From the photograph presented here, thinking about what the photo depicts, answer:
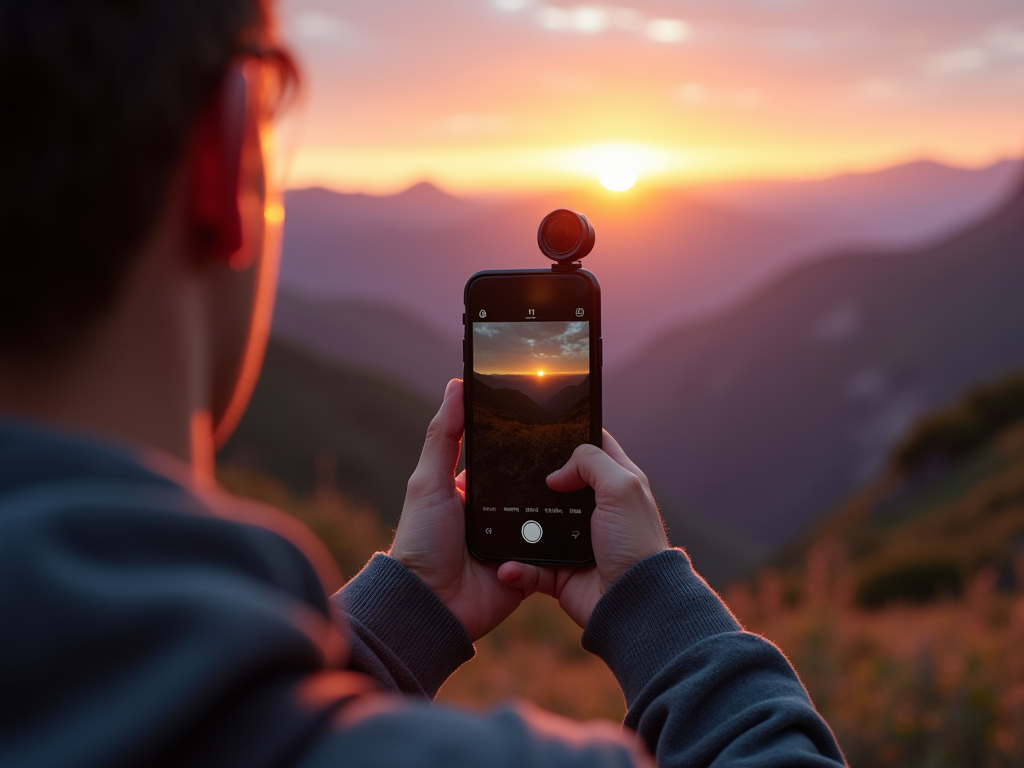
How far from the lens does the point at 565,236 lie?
2516 mm

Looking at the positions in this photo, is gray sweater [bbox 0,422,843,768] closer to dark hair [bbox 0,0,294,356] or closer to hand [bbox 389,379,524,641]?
dark hair [bbox 0,0,294,356]

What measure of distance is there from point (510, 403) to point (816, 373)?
293 feet

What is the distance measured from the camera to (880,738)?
4.87 metres

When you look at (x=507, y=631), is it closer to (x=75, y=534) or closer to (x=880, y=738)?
(x=880, y=738)

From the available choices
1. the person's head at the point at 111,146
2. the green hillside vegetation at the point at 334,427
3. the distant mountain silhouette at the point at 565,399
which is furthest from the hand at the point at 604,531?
the green hillside vegetation at the point at 334,427

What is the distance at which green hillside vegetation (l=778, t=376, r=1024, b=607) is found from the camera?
67.0 ft

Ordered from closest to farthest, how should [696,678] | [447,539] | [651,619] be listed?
[696,678]
[651,619]
[447,539]

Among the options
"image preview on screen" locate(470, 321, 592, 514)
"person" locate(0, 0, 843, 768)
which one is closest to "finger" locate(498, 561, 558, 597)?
"image preview on screen" locate(470, 321, 592, 514)

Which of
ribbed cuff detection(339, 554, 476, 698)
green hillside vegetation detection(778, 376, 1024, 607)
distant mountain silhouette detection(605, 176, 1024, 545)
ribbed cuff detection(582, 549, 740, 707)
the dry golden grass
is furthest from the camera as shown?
distant mountain silhouette detection(605, 176, 1024, 545)

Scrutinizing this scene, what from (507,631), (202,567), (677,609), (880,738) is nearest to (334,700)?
(202,567)

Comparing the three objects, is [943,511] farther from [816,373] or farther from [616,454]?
[816,373]

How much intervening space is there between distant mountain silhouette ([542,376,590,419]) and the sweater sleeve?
24.7 inches

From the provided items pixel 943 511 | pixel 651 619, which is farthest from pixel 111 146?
→ pixel 943 511

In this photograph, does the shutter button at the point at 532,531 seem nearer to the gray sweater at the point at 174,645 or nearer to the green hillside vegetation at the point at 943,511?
the gray sweater at the point at 174,645
